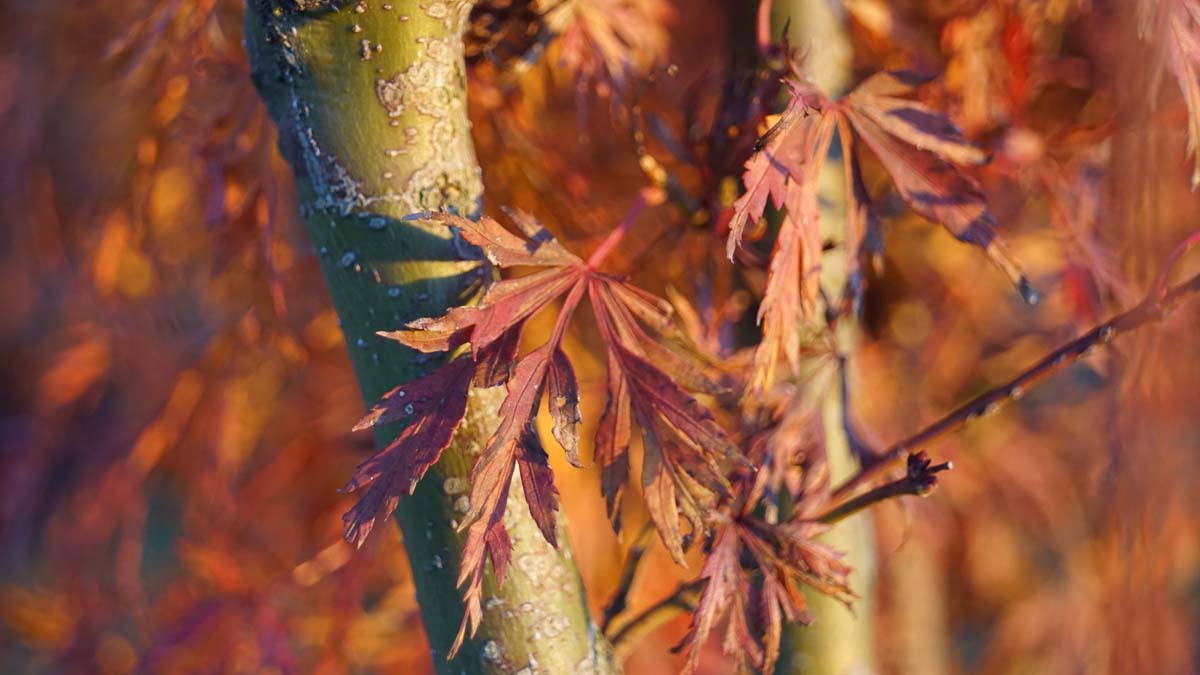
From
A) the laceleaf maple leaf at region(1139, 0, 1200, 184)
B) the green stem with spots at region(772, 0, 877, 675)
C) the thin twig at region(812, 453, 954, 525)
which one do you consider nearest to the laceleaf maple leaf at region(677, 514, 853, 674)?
the thin twig at region(812, 453, 954, 525)

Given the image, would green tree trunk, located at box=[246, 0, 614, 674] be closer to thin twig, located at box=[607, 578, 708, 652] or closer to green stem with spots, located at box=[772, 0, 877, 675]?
thin twig, located at box=[607, 578, 708, 652]

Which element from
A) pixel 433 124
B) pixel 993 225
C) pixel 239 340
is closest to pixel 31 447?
pixel 239 340

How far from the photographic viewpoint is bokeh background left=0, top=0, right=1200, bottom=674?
2.73 ft

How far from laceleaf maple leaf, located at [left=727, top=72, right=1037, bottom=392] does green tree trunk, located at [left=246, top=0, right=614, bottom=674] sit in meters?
0.21

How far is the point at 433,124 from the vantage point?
2.02 feet

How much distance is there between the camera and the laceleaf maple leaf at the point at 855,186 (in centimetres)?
59

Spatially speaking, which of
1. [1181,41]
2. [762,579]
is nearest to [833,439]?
[762,579]

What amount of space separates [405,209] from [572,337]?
52cm

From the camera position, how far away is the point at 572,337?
1.11 meters

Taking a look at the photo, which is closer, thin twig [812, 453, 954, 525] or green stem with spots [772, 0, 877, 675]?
thin twig [812, 453, 954, 525]

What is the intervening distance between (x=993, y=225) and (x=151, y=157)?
883 mm

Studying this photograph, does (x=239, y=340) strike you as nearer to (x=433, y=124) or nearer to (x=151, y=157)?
(x=151, y=157)

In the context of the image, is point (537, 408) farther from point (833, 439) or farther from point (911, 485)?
point (833, 439)

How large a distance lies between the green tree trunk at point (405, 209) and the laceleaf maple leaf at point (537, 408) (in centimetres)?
6
